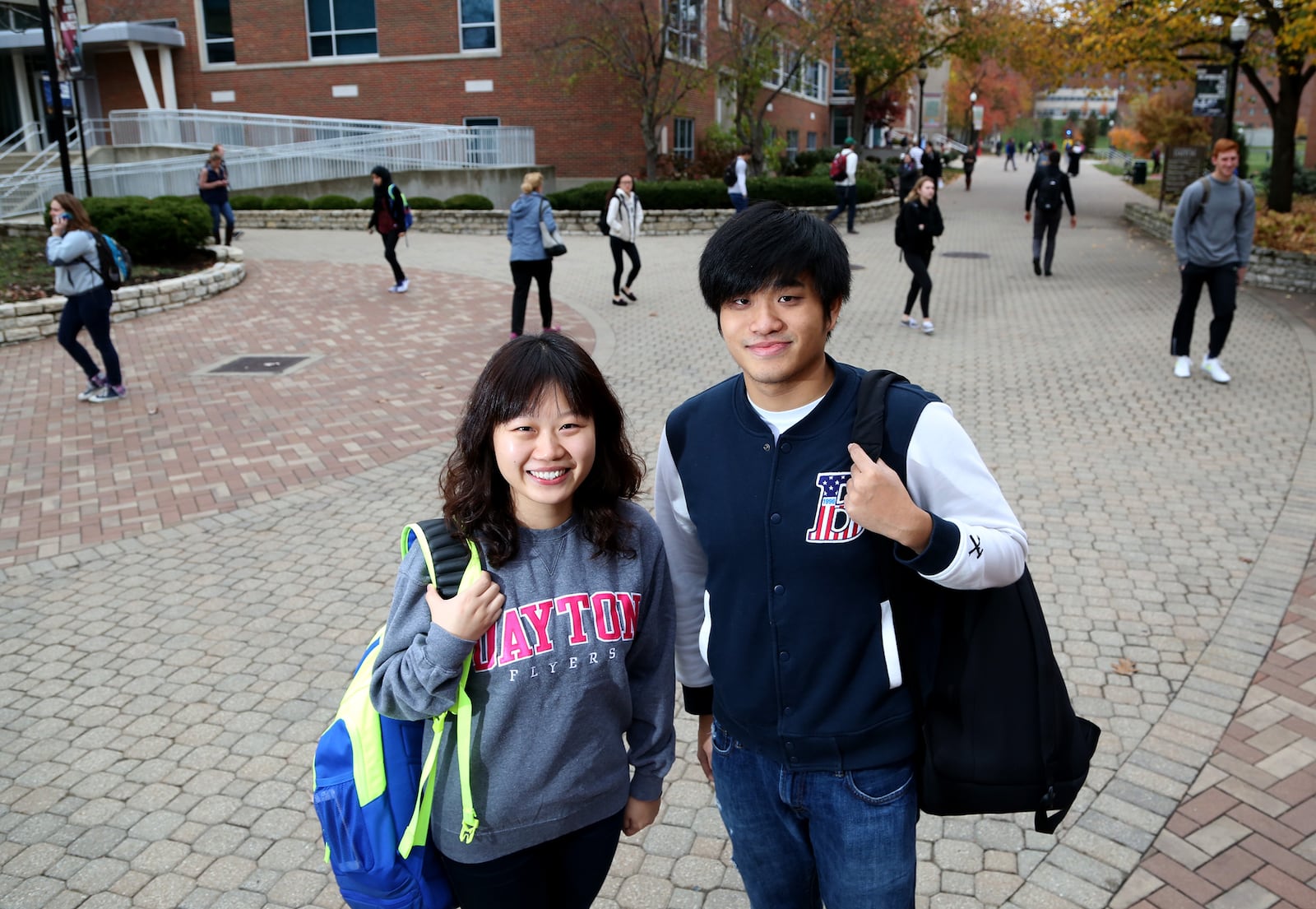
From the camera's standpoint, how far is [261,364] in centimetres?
1027

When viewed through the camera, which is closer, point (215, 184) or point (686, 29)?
point (215, 184)

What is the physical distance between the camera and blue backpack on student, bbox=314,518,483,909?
1853mm

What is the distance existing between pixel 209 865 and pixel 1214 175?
8544mm

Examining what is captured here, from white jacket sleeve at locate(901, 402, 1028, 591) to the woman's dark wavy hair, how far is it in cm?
59

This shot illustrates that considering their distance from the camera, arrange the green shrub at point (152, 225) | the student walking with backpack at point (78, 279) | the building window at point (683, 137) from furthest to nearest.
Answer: the building window at point (683, 137) → the green shrub at point (152, 225) → the student walking with backpack at point (78, 279)

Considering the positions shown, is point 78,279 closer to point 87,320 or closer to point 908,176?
point 87,320

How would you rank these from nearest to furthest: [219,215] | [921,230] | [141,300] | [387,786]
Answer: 1. [387,786]
2. [921,230]
3. [141,300]
4. [219,215]

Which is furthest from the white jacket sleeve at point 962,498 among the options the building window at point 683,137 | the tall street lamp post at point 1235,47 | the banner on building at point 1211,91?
the building window at point 683,137

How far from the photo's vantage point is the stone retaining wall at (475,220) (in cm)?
2242

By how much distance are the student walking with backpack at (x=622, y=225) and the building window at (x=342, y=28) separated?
1838 cm

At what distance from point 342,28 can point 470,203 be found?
9494 mm

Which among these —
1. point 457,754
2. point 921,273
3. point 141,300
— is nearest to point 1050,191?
point 921,273

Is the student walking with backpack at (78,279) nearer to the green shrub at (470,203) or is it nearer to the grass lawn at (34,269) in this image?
the grass lawn at (34,269)

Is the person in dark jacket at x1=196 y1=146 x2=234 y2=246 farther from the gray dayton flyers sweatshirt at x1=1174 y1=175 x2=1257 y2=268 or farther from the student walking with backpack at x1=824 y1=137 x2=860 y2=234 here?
the gray dayton flyers sweatshirt at x1=1174 y1=175 x2=1257 y2=268
